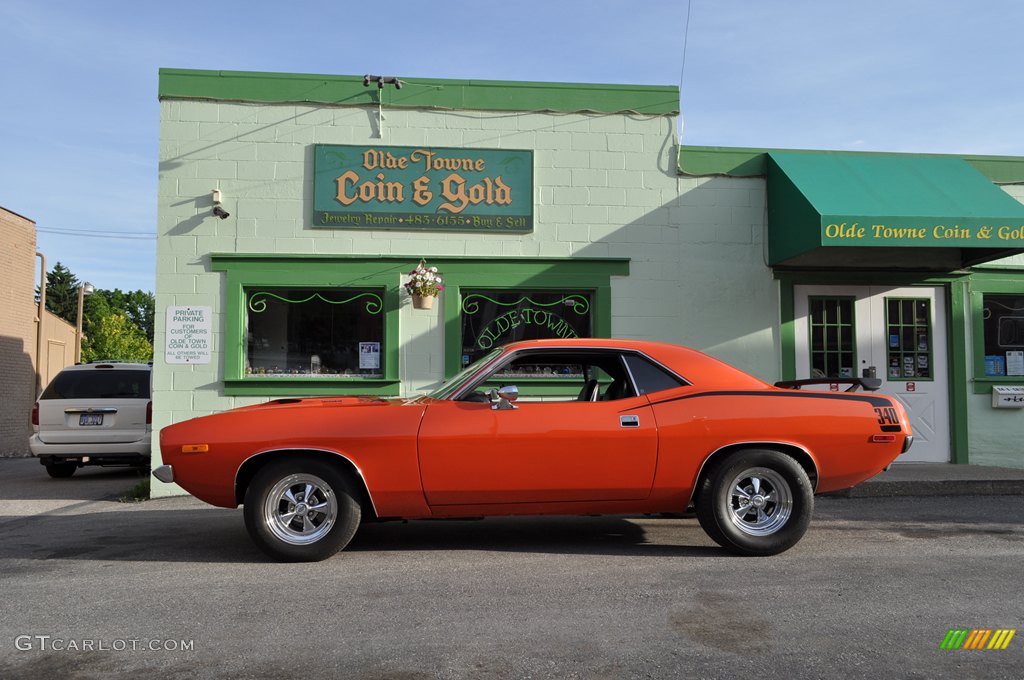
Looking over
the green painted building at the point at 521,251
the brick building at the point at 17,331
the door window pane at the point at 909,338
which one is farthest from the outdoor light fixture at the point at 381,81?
the brick building at the point at 17,331

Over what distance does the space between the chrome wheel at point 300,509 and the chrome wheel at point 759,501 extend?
2.82 m

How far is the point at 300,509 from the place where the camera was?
213 inches

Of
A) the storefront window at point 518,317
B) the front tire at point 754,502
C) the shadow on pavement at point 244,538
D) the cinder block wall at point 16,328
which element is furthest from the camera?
the cinder block wall at point 16,328

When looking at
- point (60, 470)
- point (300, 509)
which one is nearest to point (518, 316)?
point (300, 509)

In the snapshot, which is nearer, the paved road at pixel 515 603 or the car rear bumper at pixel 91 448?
the paved road at pixel 515 603

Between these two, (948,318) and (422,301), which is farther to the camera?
(948,318)

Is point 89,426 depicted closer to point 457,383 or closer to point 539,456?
point 457,383

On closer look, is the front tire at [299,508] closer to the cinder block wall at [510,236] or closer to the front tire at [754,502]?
the front tire at [754,502]

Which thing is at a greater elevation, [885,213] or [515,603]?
[885,213]

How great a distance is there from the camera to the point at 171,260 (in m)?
9.40

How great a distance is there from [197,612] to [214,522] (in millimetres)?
3088

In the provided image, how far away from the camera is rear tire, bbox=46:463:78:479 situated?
37.2ft

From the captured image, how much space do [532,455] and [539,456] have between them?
0.05 metres

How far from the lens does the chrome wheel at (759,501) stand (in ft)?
18.1
